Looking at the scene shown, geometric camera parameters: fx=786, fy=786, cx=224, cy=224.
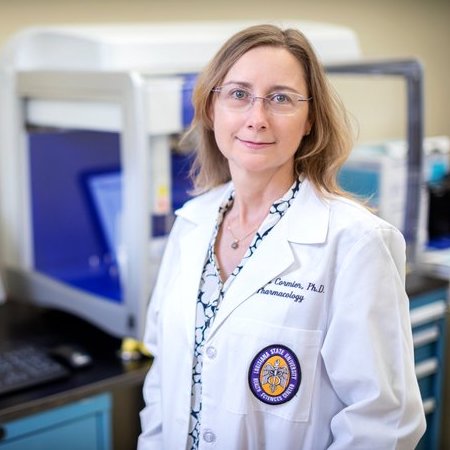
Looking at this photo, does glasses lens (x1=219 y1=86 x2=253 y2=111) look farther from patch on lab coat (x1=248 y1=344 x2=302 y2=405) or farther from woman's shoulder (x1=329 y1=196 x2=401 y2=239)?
patch on lab coat (x1=248 y1=344 x2=302 y2=405)

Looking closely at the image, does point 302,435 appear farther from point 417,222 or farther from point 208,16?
point 208,16

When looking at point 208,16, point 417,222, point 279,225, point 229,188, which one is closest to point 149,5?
point 208,16

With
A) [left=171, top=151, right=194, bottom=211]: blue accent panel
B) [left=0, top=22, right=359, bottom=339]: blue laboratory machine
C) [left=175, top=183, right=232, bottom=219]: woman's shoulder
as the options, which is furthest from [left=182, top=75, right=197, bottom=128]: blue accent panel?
[left=175, top=183, right=232, bottom=219]: woman's shoulder

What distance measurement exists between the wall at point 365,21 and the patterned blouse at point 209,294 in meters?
1.33

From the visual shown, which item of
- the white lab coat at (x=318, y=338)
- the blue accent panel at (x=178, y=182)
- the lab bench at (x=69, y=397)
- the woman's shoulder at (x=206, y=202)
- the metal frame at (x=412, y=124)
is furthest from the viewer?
the metal frame at (x=412, y=124)

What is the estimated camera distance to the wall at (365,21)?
244 cm

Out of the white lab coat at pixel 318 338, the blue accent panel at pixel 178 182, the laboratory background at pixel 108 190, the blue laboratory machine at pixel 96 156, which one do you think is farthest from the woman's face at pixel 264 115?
the blue accent panel at pixel 178 182

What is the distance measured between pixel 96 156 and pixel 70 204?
0.16 metres

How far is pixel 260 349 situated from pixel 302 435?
15 centimetres

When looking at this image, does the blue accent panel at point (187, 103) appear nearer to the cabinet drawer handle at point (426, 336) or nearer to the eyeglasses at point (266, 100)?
the eyeglasses at point (266, 100)

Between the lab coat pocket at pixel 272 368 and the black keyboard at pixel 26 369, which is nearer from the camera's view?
the lab coat pocket at pixel 272 368

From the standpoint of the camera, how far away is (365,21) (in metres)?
3.27

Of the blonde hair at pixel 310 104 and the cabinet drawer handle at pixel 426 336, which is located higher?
the blonde hair at pixel 310 104

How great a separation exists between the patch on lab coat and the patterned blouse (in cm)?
11
